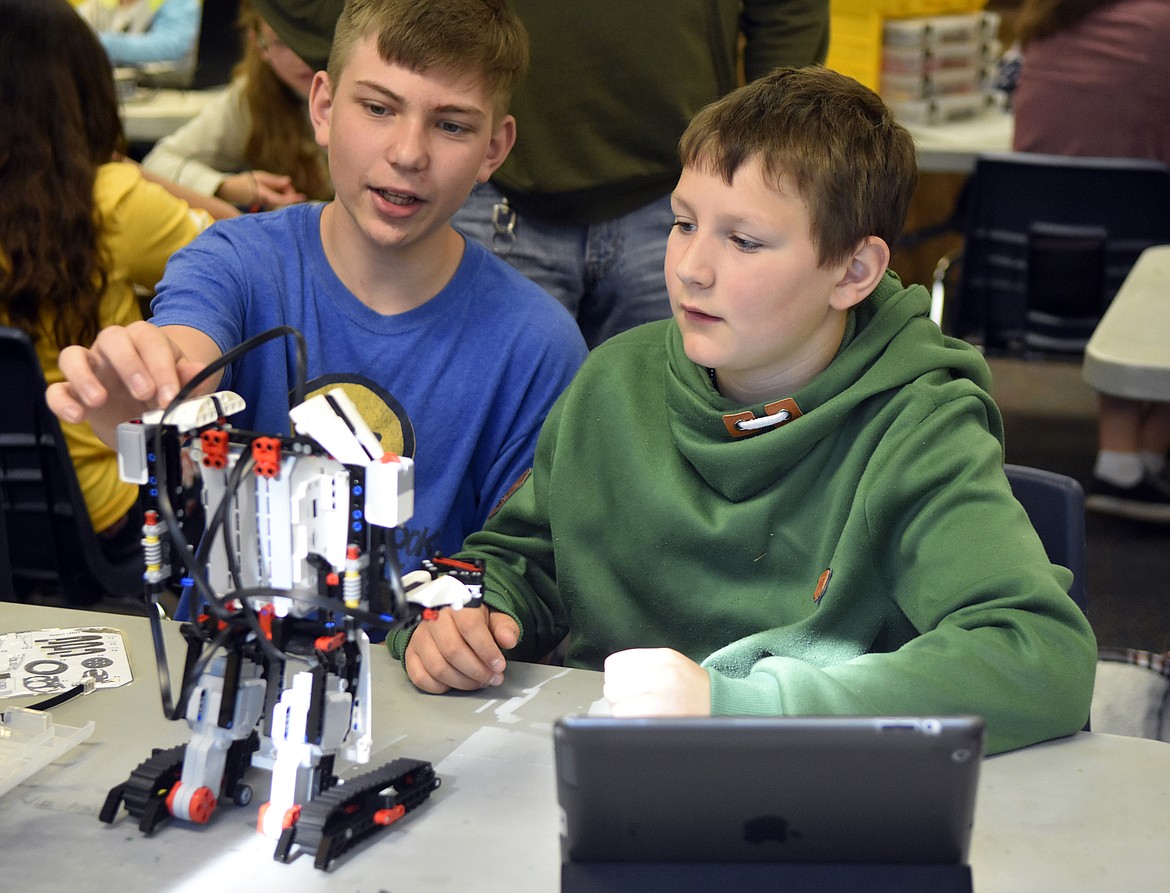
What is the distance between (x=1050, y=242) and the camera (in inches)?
129

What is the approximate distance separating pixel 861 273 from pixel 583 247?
827 millimetres

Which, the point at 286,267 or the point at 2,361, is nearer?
the point at 286,267

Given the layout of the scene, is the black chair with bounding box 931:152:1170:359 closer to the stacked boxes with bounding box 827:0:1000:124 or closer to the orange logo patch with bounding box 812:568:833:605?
the stacked boxes with bounding box 827:0:1000:124

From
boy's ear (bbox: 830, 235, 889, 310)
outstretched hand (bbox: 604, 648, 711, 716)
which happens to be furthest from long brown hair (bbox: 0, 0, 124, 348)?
outstretched hand (bbox: 604, 648, 711, 716)

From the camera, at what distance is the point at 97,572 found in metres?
1.98

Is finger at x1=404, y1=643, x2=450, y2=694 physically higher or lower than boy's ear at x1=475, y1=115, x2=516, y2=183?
lower

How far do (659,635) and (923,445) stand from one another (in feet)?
1.11

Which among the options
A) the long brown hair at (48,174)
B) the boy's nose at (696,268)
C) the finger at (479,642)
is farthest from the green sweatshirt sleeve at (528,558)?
the long brown hair at (48,174)

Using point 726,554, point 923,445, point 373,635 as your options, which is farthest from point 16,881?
point 923,445

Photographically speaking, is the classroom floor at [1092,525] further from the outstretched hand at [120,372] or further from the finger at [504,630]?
the outstretched hand at [120,372]

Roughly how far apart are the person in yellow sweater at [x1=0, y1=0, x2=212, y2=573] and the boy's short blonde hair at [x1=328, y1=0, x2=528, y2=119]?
725mm

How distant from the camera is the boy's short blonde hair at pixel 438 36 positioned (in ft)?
5.02

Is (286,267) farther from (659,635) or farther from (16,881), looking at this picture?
(16,881)

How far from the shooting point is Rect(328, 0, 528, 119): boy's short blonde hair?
5.02ft
